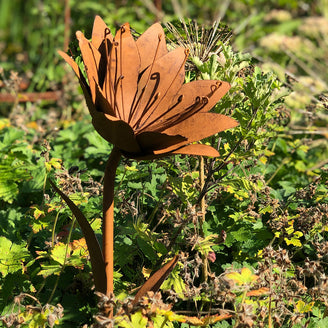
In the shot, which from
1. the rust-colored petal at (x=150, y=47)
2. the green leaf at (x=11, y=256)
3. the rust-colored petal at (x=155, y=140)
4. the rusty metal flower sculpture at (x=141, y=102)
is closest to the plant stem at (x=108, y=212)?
the rusty metal flower sculpture at (x=141, y=102)

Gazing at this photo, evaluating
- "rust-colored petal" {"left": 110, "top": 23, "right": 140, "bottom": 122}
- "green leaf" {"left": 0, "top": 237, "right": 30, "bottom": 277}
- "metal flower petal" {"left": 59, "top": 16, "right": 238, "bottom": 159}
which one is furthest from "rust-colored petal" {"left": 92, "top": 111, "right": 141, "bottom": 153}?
"green leaf" {"left": 0, "top": 237, "right": 30, "bottom": 277}

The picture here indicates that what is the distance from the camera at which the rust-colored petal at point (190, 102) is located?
4.11ft

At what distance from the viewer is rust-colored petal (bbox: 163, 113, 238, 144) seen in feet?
4.02

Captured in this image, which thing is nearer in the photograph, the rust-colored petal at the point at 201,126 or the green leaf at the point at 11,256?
the rust-colored petal at the point at 201,126

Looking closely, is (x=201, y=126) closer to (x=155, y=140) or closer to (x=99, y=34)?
→ (x=155, y=140)

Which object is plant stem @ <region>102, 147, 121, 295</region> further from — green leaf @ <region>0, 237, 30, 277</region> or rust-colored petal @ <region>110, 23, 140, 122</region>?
green leaf @ <region>0, 237, 30, 277</region>

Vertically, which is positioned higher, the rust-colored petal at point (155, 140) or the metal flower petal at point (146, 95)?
the metal flower petal at point (146, 95)

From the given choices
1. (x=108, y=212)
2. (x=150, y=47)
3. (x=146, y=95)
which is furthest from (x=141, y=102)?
(x=108, y=212)

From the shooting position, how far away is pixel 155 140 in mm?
1158

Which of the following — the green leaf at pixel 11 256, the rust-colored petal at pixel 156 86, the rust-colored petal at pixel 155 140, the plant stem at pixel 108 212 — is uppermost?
the rust-colored petal at pixel 156 86

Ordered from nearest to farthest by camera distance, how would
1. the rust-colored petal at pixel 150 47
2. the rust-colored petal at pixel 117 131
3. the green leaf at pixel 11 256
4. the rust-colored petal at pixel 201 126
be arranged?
the rust-colored petal at pixel 117 131 → the rust-colored petal at pixel 201 126 → the rust-colored petal at pixel 150 47 → the green leaf at pixel 11 256

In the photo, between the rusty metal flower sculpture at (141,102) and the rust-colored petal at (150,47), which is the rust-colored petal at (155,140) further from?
the rust-colored petal at (150,47)

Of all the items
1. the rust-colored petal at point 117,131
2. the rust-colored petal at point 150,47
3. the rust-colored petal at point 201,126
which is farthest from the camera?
the rust-colored petal at point 150,47

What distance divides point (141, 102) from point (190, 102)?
0.12 m
